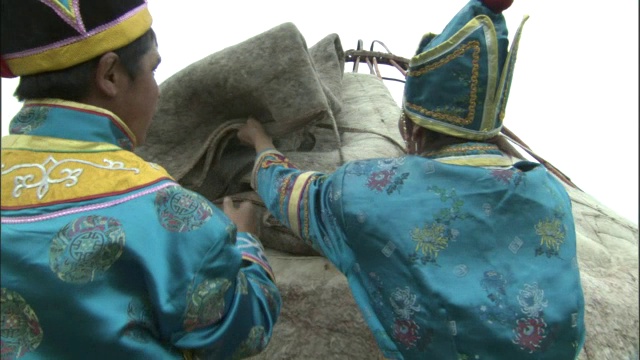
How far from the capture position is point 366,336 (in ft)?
5.76

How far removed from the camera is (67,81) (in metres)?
1.20

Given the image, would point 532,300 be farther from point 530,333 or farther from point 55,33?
point 55,33

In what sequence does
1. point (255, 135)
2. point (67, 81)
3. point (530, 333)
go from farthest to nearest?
point (255, 135)
point (530, 333)
point (67, 81)

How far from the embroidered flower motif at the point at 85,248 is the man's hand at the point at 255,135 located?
68 cm

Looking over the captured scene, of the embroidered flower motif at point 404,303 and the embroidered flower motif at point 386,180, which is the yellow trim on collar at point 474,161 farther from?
the embroidered flower motif at point 404,303

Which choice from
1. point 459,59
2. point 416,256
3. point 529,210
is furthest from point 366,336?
point 459,59

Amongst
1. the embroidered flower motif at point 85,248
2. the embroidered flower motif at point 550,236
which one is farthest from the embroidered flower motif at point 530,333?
the embroidered flower motif at point 85,248

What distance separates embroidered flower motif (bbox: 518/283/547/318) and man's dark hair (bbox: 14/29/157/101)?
0.81m

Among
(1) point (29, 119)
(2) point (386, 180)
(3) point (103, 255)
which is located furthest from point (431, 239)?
(1) point (29, 119)

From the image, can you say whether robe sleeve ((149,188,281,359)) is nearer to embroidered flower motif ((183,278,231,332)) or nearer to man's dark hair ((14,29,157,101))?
embroidered flower motif ((183,278,231,332))

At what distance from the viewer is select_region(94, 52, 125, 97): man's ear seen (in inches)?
47.3

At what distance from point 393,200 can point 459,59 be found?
1.03ft

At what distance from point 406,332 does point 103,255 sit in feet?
2.09

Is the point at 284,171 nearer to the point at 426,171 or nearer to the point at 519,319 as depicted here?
the point at 426,171
